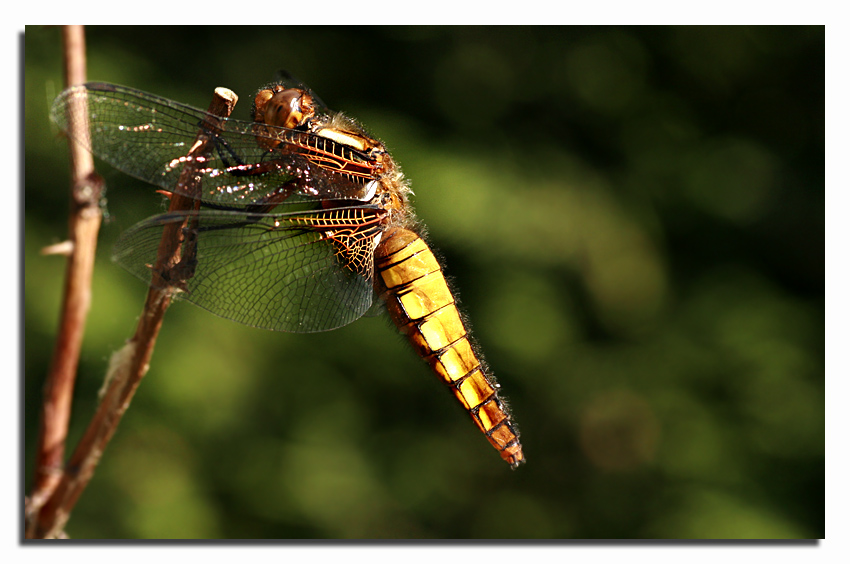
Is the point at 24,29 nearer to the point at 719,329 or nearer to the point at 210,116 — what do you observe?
the point at 210,116

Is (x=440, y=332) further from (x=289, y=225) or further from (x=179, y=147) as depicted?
(x=179, y=147)

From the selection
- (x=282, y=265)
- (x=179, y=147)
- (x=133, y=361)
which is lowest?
(x=133, y=361)

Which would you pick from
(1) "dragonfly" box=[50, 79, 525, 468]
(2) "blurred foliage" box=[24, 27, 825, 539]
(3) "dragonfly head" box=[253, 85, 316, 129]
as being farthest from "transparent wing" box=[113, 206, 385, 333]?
(2) "blurred foliage" box=[24, 27, 825, 539]

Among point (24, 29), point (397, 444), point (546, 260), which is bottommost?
point (397, 444)

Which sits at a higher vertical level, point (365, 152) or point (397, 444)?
point (365, 152)

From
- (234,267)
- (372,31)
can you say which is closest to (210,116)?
(234,267)

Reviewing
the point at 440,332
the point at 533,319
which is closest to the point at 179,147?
the point at 440,332

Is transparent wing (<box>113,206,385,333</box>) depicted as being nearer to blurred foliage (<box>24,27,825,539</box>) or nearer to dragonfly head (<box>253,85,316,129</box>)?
dragonfly head (<box>253,85,316,129</box>)
